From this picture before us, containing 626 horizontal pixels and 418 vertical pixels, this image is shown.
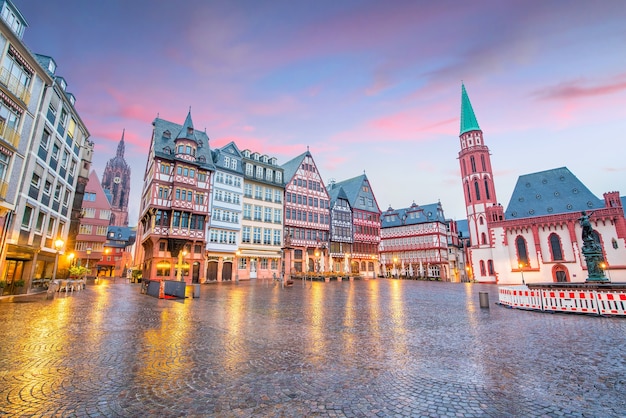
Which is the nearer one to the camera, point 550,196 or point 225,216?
point 225,216

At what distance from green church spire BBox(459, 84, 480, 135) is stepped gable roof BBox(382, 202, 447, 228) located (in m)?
16.2

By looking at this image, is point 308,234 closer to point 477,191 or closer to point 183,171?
point 183,171

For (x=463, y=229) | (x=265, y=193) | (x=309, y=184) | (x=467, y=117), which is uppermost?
(x=467, y=117)

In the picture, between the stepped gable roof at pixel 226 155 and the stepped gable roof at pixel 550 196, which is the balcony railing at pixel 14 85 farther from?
the stepped gable roof at pixel 550 196

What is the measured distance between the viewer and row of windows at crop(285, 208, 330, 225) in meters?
47.8

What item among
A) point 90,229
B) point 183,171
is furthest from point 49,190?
point 90,229

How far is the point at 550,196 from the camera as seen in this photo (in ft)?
149

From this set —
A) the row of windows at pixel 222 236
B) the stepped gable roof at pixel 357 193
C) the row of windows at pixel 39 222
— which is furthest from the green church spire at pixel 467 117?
the row of windows at pixel 39 222

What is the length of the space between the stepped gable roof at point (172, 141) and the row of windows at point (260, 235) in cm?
1038

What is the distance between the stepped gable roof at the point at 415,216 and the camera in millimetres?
63844

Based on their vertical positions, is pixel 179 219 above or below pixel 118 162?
below

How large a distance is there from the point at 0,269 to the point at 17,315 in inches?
377

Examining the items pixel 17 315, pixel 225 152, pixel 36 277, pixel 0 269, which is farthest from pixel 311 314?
pixel 225 152

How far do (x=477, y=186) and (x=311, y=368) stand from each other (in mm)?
57144
